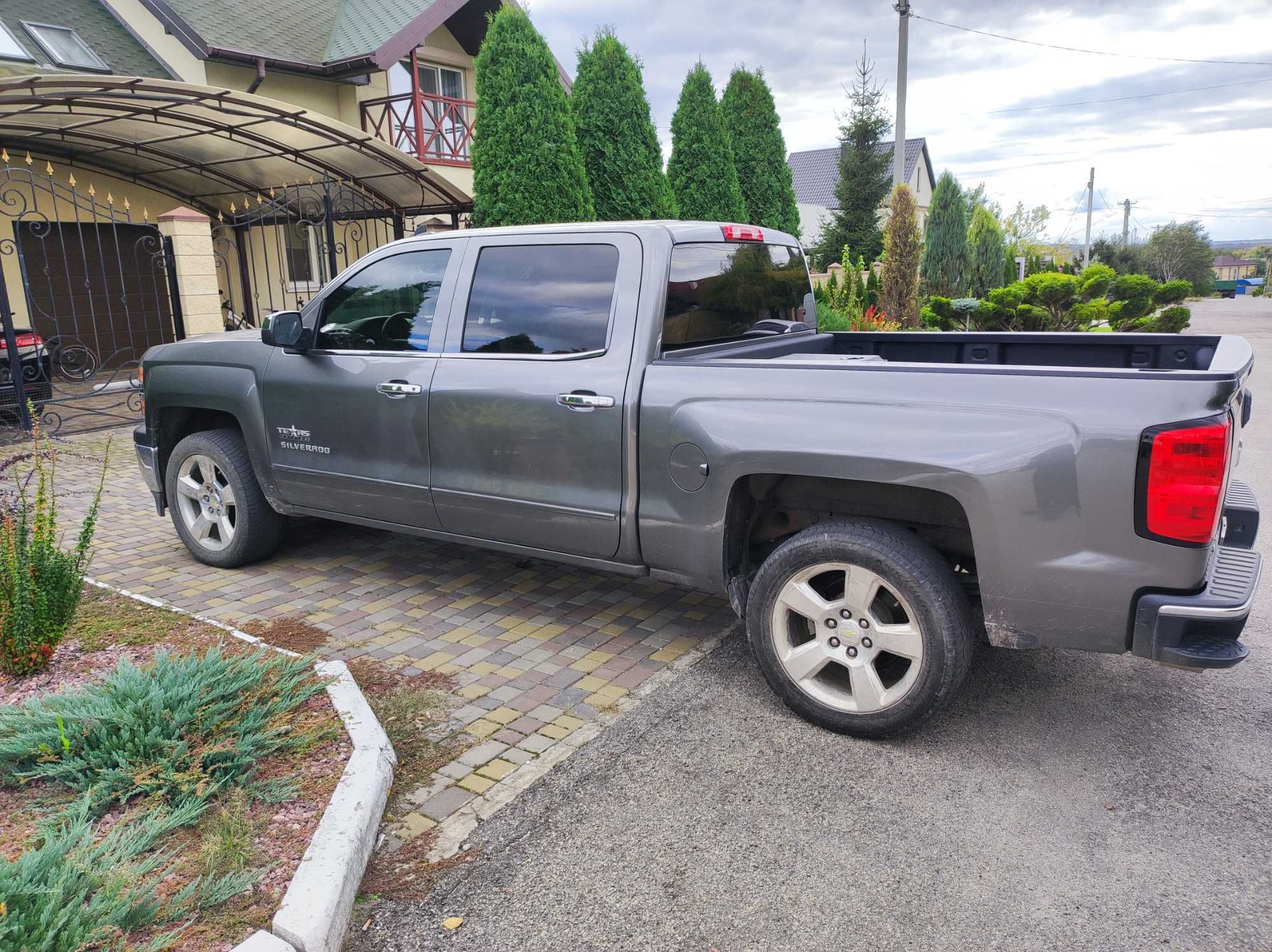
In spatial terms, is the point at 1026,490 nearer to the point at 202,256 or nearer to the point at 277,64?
the point at 202,256

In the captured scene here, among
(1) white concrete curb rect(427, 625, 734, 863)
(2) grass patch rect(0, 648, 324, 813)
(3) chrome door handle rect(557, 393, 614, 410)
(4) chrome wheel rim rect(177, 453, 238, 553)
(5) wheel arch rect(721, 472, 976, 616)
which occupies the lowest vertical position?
(1) white concrete curb rect(427, 625, 734, 863)

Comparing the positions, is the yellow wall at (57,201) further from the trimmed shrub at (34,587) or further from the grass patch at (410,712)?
the grass patch at (410,712)

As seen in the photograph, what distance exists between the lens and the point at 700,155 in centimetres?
1549

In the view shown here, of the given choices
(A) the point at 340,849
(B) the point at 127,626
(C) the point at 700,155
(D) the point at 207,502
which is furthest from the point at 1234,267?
(A) the point at 340,849

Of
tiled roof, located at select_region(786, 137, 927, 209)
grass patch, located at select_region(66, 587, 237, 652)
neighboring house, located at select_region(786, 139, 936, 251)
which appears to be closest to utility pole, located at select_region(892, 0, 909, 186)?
grass patch, located at select_region(66, 587, 237, 652)

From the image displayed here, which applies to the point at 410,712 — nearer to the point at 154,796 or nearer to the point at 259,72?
the point at 154,796

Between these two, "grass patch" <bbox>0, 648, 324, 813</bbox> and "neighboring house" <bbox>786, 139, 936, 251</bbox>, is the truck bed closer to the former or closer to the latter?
"grass patch" <bbox>0, 648, 324, 813</bbox>

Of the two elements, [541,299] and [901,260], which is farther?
[901,260]

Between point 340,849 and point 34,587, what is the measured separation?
6.61 ft

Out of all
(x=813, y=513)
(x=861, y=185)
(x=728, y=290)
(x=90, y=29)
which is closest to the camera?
(x=813, y=513)

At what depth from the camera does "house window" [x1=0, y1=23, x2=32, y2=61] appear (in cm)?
1262

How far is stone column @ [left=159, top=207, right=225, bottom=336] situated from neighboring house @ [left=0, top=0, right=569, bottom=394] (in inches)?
1.2

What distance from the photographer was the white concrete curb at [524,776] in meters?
2.95

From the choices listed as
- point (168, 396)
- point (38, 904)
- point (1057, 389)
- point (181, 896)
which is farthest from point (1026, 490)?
point (168, 396)
